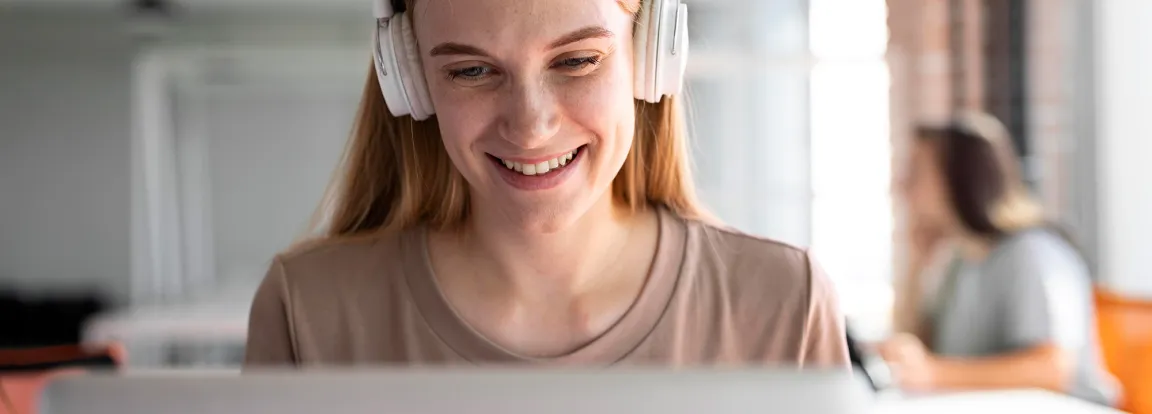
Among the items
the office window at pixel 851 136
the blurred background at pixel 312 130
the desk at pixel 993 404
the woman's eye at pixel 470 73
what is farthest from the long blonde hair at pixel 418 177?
the office window at pixel 851 136

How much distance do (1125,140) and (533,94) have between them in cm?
308

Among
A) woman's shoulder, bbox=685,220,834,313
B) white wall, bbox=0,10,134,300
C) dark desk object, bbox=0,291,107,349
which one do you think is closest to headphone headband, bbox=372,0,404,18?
woman's shoulder, bbox=685,220,834,313

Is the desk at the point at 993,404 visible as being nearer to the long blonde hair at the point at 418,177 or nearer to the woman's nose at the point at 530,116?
the long blonde hair at the point at 418,177

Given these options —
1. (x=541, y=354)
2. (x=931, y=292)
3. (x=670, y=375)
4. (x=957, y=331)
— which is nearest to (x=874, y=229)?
(x=931, y=292)

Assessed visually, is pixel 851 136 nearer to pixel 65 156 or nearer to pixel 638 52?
pixel 638 52

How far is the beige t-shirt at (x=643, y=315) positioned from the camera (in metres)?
0.84

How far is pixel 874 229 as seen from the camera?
369 cm

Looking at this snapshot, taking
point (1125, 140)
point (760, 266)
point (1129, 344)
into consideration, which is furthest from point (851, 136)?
point (760, 266)

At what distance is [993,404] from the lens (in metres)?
1.63

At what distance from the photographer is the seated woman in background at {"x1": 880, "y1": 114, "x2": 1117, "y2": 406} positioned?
2.14 metres

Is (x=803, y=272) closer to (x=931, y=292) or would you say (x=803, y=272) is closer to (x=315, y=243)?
(x=315, y=243)

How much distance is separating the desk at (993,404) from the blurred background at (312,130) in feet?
3.44

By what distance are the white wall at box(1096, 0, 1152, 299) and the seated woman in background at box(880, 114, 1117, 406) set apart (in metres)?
0.97

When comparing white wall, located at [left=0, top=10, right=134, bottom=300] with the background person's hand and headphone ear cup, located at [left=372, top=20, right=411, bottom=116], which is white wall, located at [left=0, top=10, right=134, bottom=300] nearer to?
the background person's hand
